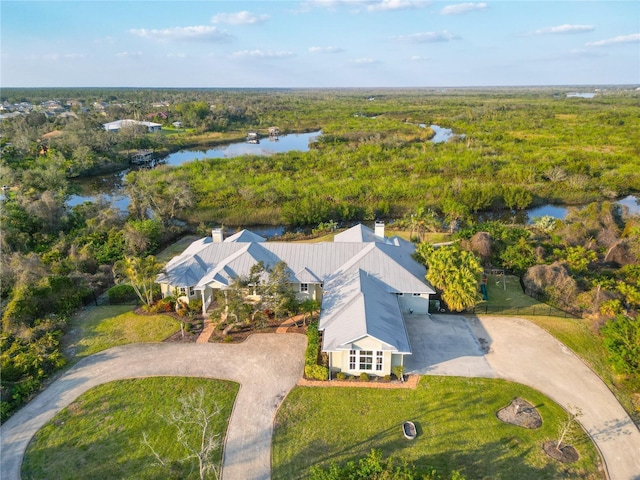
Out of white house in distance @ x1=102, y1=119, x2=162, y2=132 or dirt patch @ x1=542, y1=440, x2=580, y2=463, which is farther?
white house in distance @ x1=102, y1=119, x2=162, y2=132

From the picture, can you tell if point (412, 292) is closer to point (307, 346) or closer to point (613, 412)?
point (307, 346)

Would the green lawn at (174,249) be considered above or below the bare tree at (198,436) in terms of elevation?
above

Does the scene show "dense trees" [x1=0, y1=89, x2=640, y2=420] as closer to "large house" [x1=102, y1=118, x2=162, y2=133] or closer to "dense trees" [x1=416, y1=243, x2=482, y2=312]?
"large house" [x1=102, y1=118, x2=162, y2=133]

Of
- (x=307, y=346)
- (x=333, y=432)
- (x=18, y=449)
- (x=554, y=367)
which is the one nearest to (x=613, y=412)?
(x=554, y=367)

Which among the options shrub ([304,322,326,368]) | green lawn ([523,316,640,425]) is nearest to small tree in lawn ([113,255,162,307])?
shrub ([304,322,326,368])

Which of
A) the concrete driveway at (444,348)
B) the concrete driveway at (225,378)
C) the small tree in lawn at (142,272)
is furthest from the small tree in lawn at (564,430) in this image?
the small tree in lawn at (142,272)

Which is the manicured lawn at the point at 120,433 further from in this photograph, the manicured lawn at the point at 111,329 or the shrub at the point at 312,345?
the manicured lawn at the point at 111,329

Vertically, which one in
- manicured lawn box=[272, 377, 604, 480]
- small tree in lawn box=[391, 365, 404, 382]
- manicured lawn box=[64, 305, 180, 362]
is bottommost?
manicured lawn box=[272, 377, 604, 480]
